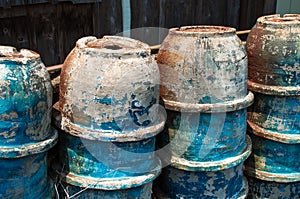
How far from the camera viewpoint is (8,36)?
3104 mm

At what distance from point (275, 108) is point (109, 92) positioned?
4.26 ft

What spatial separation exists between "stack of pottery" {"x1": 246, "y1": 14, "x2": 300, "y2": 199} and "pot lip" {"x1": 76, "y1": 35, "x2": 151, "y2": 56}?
3.13 feet

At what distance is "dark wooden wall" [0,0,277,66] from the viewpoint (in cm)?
313

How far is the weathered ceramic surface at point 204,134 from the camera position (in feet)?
8.00

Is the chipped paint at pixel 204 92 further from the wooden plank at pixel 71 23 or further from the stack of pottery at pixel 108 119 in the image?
the wooden plank at pixel 71 23

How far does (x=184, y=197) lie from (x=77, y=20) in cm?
176

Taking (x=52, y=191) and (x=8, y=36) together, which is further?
(x=8, y=36)

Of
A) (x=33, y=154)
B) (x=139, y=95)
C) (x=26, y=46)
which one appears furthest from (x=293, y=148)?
(x=26, y=46)

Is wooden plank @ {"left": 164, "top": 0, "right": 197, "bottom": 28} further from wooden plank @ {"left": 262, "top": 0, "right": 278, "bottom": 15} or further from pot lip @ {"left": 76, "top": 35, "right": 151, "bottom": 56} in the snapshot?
pot lip @ {"left": 76, "top": 35, "right": 151, "bottom": 56}

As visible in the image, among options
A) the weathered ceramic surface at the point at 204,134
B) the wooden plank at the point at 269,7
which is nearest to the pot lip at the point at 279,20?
the weathered ceramic surface at the point at 204,134

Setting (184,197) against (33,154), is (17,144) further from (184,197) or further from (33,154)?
(184,197)

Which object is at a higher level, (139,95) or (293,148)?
(139,95)

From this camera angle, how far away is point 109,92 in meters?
2.04

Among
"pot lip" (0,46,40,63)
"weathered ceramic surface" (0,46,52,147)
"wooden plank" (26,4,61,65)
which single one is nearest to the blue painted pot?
"weathered ceramic surface" (0,46,52,147)
